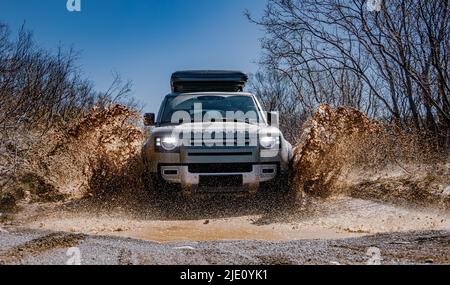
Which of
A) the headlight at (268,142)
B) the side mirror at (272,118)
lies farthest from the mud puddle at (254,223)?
the side mirror at (272,118)

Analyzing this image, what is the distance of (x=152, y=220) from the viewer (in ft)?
19.6

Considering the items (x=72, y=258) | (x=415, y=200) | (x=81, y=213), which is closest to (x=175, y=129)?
(x=81, y=213)

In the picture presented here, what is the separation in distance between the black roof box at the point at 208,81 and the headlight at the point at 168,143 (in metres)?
2.14

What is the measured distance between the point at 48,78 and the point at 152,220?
1441 cm

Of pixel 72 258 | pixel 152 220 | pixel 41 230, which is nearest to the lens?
pixel 72 258

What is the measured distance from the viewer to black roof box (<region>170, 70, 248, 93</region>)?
8148 mm

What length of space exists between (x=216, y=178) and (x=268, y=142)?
81cm

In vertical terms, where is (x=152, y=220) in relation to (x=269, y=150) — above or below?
below

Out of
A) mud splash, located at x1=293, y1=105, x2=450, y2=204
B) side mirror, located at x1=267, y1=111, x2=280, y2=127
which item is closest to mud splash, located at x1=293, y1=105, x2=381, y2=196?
mud splash, located at x1=293, y1=105, x2=450, y2=204

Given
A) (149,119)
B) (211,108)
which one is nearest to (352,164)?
(211,108)

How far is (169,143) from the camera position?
20.4 feet

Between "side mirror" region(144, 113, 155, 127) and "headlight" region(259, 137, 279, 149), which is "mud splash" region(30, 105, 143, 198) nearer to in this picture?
"side mirror" region(144, 113, 155, 127)

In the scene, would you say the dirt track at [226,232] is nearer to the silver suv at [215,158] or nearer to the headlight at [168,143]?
the silver suv at [215,158]

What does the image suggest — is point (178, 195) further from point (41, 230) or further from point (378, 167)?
point (378, 167)
